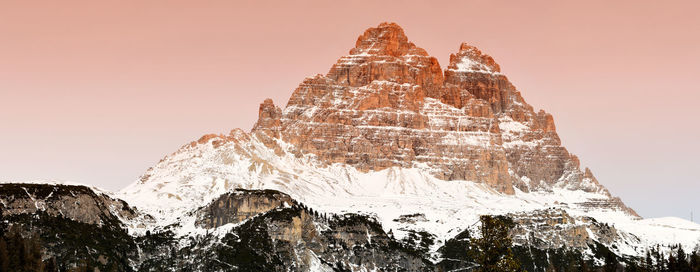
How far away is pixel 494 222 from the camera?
118750 millimetres

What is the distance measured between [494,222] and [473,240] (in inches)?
138

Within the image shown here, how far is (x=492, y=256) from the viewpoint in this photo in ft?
391

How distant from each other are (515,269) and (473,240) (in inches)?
234

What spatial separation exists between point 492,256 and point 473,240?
3497mm

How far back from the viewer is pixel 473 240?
11762 cm

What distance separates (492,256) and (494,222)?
409cm

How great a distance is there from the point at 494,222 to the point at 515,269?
6.01 m

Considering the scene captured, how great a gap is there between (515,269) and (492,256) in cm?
328

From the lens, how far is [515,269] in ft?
385
